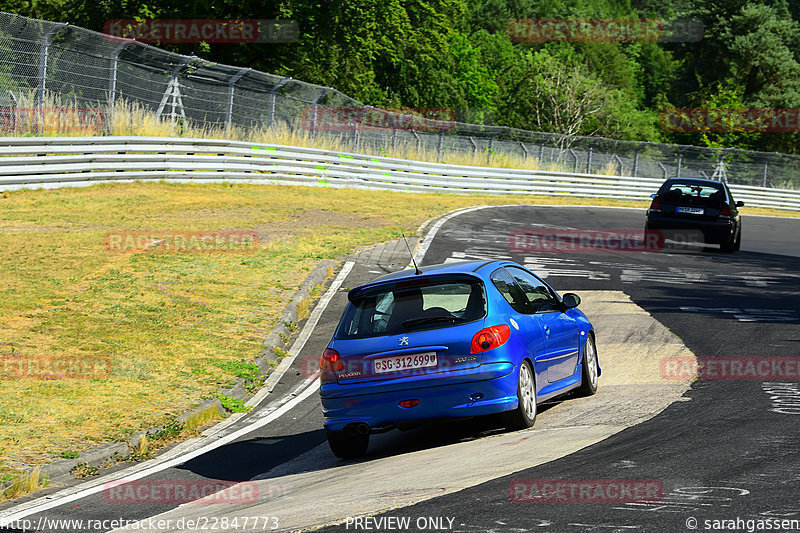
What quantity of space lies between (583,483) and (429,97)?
234ft

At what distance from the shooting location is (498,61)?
9638 centimetres

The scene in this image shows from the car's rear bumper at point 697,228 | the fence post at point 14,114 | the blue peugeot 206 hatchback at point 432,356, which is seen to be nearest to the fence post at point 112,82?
the fence post at point 14,114

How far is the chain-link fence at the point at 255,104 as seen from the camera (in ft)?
78.0

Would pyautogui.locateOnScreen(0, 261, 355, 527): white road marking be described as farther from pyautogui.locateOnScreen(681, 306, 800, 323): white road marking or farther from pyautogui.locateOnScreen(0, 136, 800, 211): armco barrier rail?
pyautogui.locateOnScreen(0, 136, 800, 211): armco barrier rail

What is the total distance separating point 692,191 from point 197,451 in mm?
16706

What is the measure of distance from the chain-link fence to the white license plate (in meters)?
17.5

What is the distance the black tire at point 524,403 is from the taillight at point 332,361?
4.73ft

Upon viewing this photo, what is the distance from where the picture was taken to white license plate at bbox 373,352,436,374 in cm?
819

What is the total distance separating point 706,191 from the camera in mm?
23172

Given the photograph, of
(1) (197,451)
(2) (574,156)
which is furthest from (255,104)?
(1) (197,451)

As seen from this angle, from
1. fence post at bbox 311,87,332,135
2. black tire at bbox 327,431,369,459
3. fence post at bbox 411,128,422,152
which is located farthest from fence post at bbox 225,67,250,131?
black tire at bbox 327,431,369,459

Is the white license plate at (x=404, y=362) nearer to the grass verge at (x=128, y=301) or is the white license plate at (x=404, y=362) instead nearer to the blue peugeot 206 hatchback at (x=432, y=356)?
the blue peugeot 206 hatchback at (x=432, y=356)

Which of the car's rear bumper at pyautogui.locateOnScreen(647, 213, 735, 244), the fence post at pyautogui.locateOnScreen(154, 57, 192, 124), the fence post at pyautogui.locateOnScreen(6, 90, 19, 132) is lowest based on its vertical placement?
the car's rear bumper at pyautogui.locateOnScreen(647, 213, 735, 244)

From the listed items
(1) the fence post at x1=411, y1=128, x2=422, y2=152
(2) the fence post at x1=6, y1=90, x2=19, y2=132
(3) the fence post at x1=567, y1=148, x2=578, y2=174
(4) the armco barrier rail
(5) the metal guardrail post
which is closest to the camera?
(2) the fence post at x1=6, y1=90, x2=19, y2=132
